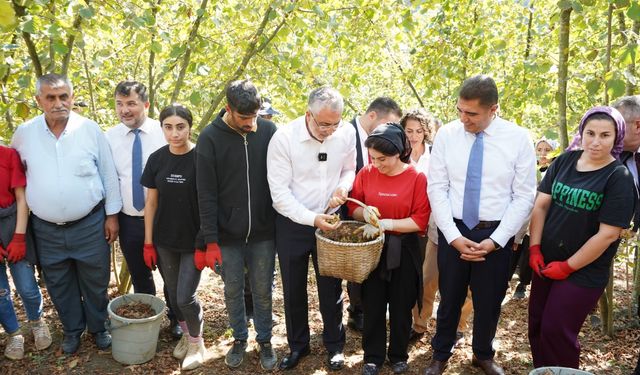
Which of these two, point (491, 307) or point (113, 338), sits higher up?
point (491, 307)

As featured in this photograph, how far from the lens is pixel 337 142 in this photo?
3.37 meters

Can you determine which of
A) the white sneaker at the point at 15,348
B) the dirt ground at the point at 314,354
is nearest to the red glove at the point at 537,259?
the dirt ground at the point at 314,354

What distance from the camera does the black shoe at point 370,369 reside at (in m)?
3.46

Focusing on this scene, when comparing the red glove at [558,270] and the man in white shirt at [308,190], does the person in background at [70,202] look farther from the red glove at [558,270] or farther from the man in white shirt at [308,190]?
the red glove at [558,270]

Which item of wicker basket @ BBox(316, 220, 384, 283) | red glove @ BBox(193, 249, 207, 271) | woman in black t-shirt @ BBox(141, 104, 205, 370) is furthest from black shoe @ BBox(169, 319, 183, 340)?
wicker basket @ BBox(316, 220, 384, 283)

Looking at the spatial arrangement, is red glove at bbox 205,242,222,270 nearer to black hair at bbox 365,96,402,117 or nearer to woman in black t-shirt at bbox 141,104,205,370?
woman in black t-shirt at bbox 141,104,205,370

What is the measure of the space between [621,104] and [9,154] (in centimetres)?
423

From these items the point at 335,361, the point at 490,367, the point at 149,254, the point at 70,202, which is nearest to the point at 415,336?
the point at 490,367

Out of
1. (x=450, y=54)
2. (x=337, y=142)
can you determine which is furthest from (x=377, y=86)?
(x=337, y=142)

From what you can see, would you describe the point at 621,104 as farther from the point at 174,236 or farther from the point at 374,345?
the point at 174,236

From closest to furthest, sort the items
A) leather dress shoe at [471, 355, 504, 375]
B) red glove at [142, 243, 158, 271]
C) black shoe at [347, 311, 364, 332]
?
1. leather dress shoe at [471, 355, 504, 375]
2. red glove at [142, 243, 158, 271]
3. black shoe at [347, 311, 364, 332]

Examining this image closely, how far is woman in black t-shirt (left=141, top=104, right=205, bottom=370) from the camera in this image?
342 cm

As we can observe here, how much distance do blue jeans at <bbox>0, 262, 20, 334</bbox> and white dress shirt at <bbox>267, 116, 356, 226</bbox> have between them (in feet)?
7.38

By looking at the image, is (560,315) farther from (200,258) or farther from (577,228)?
(200,258)
